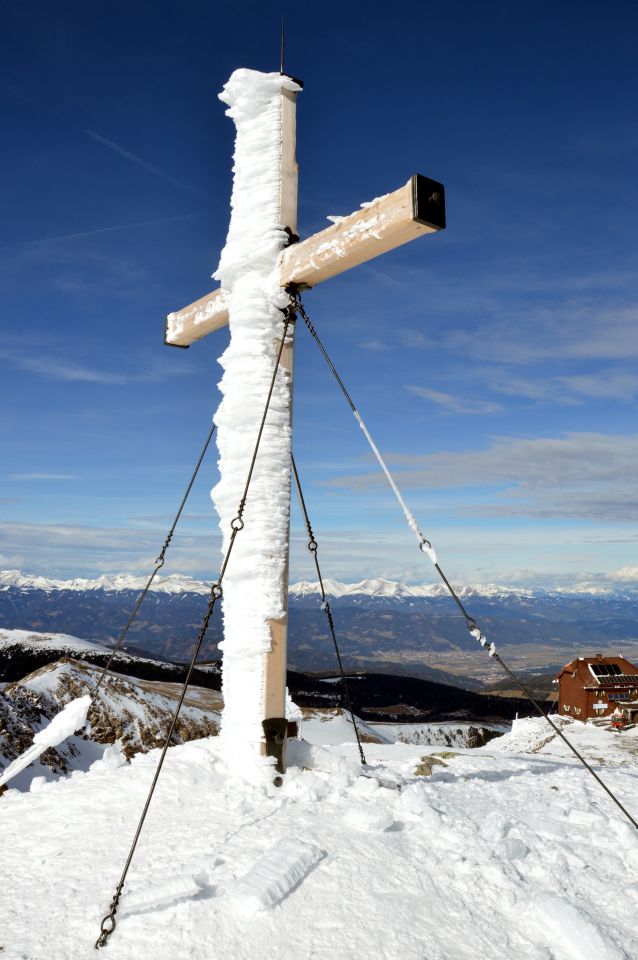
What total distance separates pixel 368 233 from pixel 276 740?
4651 millimetres

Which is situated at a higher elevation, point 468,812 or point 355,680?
point 468,812

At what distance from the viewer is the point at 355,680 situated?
541ft

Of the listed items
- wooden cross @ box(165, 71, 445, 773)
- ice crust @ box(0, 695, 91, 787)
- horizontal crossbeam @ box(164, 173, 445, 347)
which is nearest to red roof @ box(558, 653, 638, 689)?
wooden cross @ box(165, 71, 445, 773)

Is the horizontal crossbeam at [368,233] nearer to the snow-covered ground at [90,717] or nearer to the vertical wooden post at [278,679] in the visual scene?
the vertical wooden post at [278,679]

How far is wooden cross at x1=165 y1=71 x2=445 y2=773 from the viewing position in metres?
5.58

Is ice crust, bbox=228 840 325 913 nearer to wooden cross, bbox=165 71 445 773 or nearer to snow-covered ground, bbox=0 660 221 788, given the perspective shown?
wooden cross, bbox=165 71 445 773

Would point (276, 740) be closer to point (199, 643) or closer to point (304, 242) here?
point (199, 643)

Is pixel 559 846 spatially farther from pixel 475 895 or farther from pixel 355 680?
pixel 355 680

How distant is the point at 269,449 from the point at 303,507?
80 cm

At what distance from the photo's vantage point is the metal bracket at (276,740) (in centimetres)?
598

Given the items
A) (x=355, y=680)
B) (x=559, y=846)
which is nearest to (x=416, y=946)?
(x=559, y=846)

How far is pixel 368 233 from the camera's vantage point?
5.86 m

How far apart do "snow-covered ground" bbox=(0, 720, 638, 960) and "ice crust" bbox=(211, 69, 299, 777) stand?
0.78 metres

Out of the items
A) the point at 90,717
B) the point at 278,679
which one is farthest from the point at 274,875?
the point at 90,717
